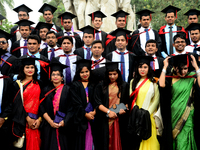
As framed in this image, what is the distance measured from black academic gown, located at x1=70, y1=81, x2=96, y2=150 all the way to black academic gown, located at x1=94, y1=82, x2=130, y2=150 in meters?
0.17

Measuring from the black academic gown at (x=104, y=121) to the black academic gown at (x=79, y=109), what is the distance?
17 cm

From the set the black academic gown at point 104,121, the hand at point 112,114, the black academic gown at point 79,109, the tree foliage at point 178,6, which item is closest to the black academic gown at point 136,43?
the black academic gown at point 104,121

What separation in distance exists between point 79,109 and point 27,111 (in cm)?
97

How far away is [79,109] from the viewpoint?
15.2 feet

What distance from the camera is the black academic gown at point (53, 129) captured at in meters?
4.51

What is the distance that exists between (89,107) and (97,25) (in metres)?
3.41

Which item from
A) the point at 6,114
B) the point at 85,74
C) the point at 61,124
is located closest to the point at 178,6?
the point at 85,74

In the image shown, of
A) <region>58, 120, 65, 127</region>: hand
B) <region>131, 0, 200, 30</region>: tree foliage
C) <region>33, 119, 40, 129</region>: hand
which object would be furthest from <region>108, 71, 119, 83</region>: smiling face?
<region>131, 0, 200, 30</region>: tree foliage

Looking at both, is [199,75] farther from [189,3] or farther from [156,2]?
[156,2]

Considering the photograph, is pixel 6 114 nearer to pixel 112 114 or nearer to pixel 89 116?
pixel 89 116

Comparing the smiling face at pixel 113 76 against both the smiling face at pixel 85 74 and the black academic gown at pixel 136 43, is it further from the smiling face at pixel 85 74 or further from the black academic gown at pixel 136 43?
the black academic gown at pixel 136 43

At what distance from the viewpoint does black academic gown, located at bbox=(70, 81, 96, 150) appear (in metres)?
4.57

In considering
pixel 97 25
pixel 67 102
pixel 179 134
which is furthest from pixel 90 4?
pixel 179 134

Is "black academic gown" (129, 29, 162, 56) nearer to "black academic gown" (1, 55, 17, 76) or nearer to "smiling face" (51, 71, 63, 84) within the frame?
"smiling face" (51, 71, 63, 84)
